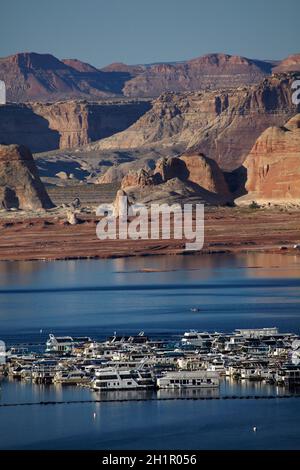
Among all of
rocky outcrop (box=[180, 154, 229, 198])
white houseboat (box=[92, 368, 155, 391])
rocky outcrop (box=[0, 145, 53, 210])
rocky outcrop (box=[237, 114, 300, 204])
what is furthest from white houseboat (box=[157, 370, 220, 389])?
rocky outcrop (box=[0, 145, 53, 210])

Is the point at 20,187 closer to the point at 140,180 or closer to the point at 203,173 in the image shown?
the point at 140,180

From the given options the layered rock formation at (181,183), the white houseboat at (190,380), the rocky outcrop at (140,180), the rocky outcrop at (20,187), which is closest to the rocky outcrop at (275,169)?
the layered rock formation at (181,183)

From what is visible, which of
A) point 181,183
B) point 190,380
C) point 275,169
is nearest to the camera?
point 190,380

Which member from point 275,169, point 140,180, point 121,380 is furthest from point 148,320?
point 275,169

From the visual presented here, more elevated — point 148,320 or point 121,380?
point 148,320

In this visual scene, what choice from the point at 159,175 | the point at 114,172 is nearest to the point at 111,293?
the point at 159,175

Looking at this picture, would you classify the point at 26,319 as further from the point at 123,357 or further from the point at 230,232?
the point at 230,232

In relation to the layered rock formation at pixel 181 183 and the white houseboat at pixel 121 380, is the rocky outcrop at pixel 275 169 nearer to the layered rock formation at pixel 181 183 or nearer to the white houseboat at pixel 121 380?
the layered rock formation at pixel 181 183
